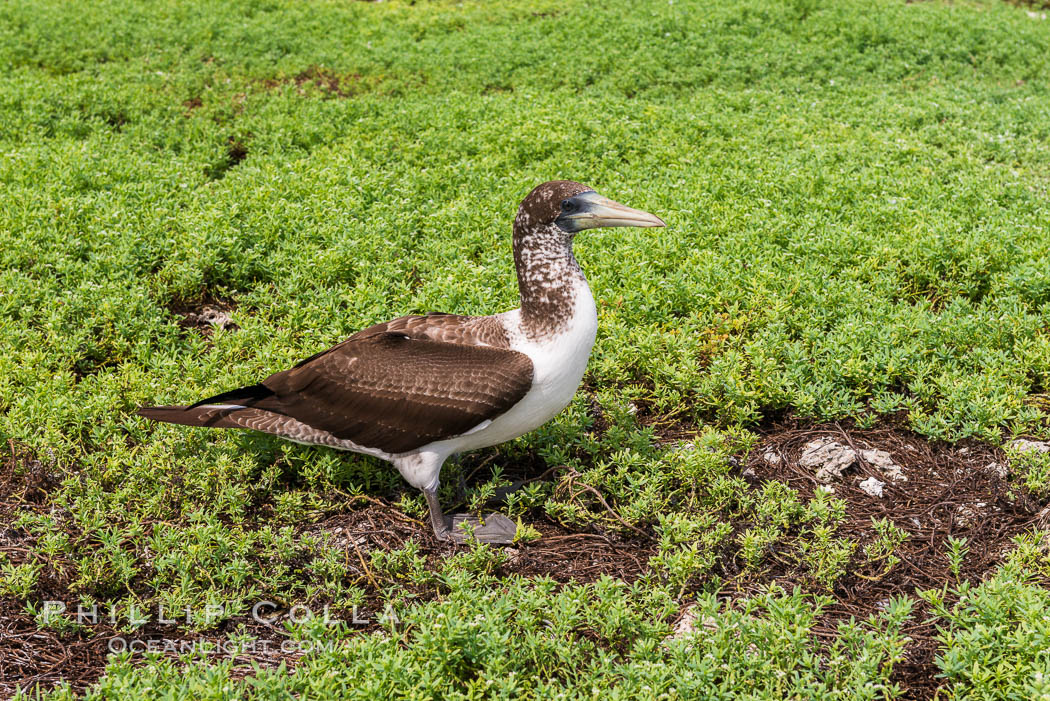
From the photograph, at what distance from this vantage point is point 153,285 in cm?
733

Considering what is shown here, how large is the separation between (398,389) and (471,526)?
844 millimetres

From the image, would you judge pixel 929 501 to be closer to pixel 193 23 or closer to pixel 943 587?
pixel 943 587

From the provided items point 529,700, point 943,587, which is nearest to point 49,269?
point 529,700

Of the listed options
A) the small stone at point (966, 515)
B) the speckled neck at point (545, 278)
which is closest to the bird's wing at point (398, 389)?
the speckled neck at point (545, 278)

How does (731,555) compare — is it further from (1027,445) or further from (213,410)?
(213,410)

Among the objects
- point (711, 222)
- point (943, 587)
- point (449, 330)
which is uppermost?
point (449, 330)

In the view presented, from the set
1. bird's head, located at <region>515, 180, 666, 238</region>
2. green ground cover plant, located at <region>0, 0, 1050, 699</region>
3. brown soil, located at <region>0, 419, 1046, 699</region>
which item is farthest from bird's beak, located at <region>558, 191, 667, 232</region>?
brown soil, located at <region>0, 419, 1046, 699</region>

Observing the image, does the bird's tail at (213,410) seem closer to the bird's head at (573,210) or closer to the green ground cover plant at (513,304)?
the green ground cover plant at (513,304)

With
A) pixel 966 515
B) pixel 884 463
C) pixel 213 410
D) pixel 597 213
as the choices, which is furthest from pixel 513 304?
pixel 966 515

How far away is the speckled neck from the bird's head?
53 millimetres

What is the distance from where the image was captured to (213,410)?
17.4 ft

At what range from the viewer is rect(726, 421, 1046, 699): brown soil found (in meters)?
4.38

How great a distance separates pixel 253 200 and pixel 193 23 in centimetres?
789

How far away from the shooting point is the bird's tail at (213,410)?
5230mm
